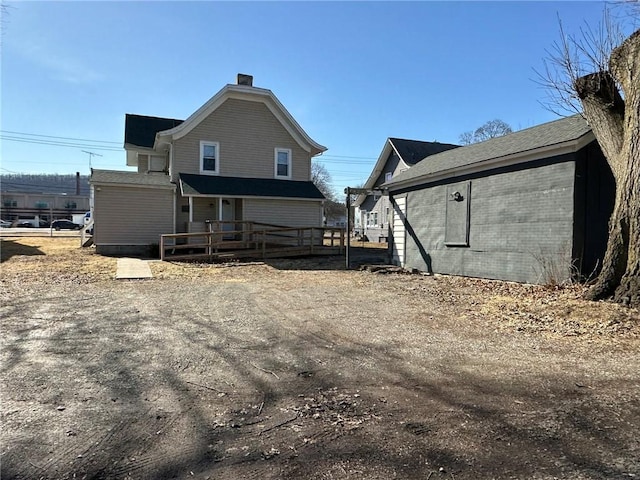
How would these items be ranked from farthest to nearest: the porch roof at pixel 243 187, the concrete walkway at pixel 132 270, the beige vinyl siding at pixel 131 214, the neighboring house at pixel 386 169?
1. the neighboring house at pixel 386 169
2. the porch roof at pixel 243 187
3. the beige vinyl siding at pixel 131 214
4. the concrete walkway at pixel 132 270

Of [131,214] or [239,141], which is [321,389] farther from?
[239,141]

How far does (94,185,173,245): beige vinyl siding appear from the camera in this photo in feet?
59.0

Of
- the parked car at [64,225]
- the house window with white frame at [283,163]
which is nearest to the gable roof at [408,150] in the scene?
the house window with white frame at [283,163]

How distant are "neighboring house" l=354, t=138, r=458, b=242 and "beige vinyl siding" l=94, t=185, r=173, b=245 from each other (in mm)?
13480

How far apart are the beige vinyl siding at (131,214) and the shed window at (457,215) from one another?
40.6 ft

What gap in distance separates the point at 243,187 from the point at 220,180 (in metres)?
1.18

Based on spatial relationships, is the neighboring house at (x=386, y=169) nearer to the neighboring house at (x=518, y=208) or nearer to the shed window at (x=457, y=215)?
the neighboring house at (x=518, y=208)

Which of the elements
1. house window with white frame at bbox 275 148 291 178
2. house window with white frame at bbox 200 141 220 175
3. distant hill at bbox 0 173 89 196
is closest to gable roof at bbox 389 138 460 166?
house window with white frame at bbox 275 148 291 178

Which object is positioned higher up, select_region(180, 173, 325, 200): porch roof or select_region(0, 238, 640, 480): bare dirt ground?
select_region(180, 173, 325, 200): porch roof

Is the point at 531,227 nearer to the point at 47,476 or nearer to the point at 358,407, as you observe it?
the point at 358,407

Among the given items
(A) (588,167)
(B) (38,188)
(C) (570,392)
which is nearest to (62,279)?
(C) (570,392)

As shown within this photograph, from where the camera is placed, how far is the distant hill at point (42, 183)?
350ft

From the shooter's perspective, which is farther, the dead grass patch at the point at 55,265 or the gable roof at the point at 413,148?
A: the gable roof at the point at 413,148

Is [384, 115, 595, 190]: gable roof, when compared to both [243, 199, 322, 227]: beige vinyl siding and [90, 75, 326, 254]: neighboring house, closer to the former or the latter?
[243, 199, 322, 227]: beige vinyl siding
